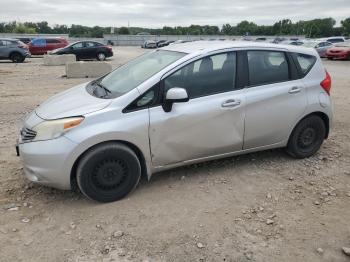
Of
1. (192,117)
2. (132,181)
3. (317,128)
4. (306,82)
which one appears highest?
(306,82)

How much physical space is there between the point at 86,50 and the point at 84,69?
11193mm

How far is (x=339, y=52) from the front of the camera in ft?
83.7

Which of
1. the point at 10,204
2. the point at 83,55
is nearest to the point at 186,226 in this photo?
the point at 10,204

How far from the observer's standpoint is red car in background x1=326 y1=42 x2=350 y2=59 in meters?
25.3

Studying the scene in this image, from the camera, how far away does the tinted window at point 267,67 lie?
15.8ft

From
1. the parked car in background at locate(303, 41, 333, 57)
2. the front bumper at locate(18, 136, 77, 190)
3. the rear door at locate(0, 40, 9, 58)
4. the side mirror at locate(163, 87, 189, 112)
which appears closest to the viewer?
the front bumper at locate(18, 136, 77, 190)

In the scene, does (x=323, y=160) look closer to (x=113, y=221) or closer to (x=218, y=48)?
(x=218, y=48)

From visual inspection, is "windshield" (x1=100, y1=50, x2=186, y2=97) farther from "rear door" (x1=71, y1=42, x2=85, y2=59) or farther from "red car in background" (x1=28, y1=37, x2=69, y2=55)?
"red car in background" (x1=28, y1=37, x2=69, y2=55)

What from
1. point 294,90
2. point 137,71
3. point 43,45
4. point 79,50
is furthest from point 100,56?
point 294,90

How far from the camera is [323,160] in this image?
5359 millimetres

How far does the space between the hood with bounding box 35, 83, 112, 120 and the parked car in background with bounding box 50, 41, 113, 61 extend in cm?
2168

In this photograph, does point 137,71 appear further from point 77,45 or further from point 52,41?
point 52,41

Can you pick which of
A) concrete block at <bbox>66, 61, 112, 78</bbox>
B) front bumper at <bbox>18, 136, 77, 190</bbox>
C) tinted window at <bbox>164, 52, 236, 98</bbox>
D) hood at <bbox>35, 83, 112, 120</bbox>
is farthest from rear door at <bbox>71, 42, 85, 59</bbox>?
front bumper at <bbox>18, 136, 77, 190</bbox>

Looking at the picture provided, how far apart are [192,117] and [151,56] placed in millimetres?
1289
